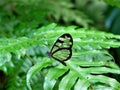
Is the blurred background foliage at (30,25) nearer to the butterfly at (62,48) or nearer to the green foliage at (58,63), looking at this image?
the green foliage at (58,63)

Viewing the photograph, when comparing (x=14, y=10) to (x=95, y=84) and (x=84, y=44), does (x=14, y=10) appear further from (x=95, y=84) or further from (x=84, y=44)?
(x=95, y=84)

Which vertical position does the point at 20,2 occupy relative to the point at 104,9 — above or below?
above

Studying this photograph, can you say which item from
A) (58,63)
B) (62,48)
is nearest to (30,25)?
(58,63)

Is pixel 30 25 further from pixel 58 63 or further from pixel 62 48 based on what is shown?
pixel 62 48

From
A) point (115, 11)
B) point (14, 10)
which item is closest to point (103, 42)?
point (14, 10)

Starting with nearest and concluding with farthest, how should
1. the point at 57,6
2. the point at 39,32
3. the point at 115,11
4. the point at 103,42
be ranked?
1. the point at 103,42
2. the point at 39,32
3. the point at 57,6
4. the point at 115,11

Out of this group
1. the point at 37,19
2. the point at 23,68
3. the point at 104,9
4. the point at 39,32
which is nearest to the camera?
the point at 39,32
